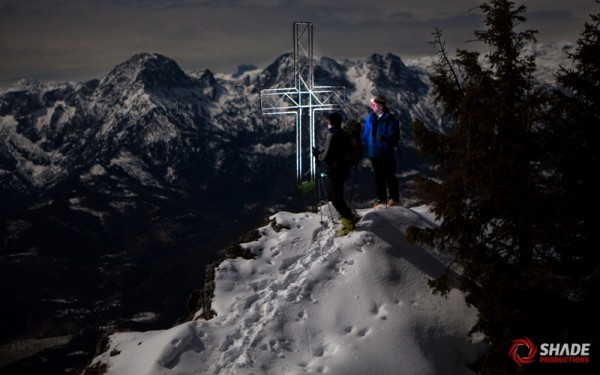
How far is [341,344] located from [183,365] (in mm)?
3889

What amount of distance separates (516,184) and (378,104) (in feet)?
Answer: 21.5

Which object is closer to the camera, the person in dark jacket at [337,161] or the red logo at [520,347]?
the red logo at [520,347]

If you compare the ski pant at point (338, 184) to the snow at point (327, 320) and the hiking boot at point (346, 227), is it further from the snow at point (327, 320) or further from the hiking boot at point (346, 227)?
the snow at point (327, 320)

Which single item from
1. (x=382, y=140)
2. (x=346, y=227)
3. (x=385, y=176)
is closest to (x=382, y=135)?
(x=382, y=140)

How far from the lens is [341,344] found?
10594mm

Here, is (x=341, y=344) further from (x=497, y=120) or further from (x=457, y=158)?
(x=497, y=120)

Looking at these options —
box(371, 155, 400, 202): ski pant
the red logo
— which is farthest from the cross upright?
the red logo

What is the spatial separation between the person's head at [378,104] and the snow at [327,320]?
362 cm

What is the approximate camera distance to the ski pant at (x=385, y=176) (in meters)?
15.1

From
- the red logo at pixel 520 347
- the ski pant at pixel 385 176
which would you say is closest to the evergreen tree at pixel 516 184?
the red logo at pixel 520 347

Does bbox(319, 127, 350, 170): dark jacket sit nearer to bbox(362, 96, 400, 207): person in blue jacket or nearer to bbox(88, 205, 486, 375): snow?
bbox(362, 96, 400, 207): person in blue jacket

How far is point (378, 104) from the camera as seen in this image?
48.4 feet

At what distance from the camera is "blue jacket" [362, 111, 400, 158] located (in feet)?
48.4

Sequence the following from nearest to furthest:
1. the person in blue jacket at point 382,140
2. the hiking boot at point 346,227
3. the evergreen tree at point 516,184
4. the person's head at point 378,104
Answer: the evergreen tree at point 516,184
the hiking boot at point 346,227
the person's head at point 378,104
the person in blue jacket at point 382,140
